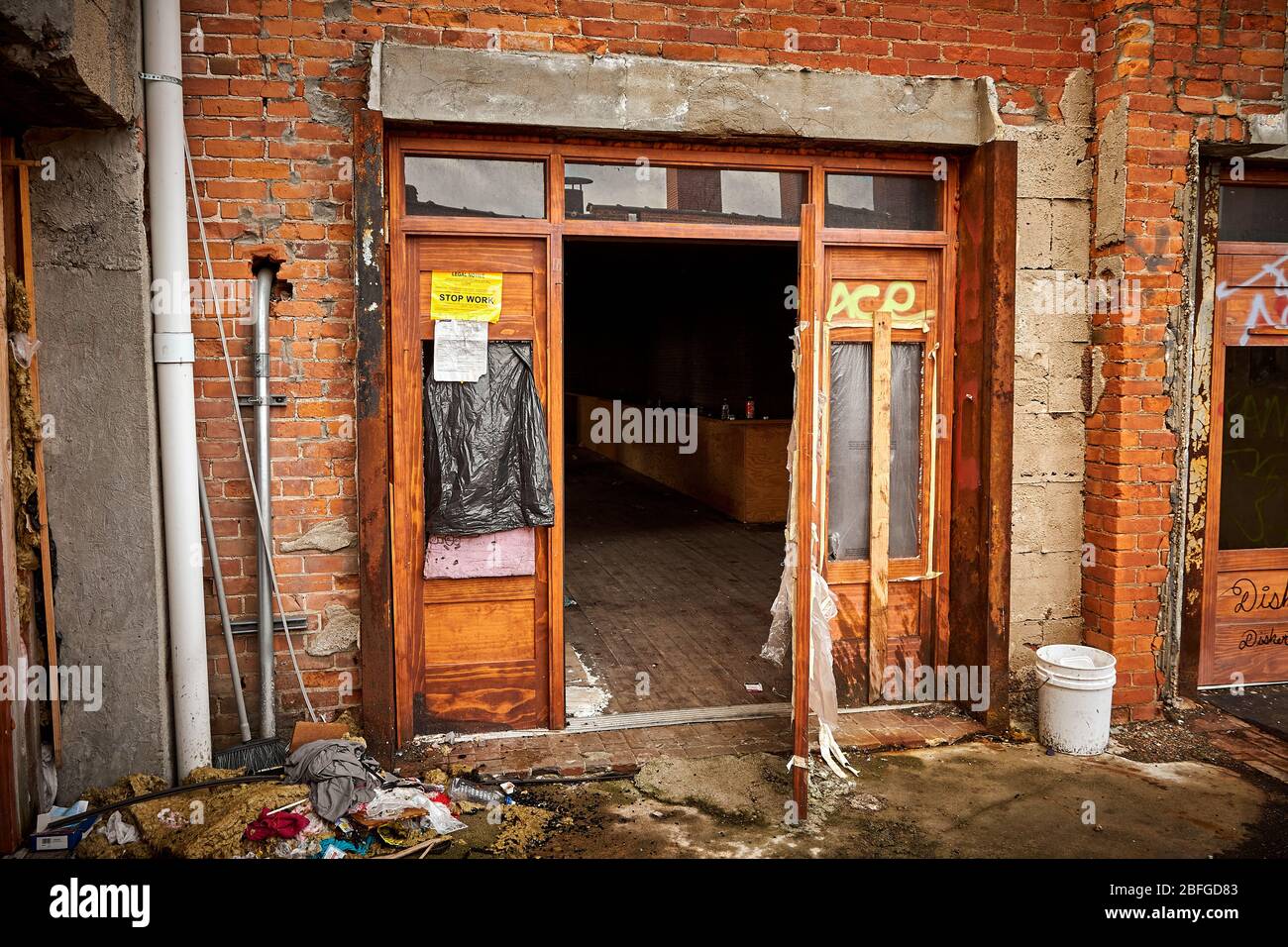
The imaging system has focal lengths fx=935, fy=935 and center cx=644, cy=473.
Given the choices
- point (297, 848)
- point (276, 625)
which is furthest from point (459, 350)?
point (297, 848)

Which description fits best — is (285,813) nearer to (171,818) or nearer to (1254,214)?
(171,818)

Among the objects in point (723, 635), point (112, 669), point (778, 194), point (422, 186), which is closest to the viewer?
point (112, 669)

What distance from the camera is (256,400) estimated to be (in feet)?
13.6

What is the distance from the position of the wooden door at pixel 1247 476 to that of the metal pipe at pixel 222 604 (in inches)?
197

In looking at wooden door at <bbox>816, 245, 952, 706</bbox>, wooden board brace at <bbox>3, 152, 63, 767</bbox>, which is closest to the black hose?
wooden board brace at <bbox>3, 152, 63, 767</bbox>

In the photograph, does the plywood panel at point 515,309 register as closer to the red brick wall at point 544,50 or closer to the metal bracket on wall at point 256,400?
the red brick wall at point 544,50

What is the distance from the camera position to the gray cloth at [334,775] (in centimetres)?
371

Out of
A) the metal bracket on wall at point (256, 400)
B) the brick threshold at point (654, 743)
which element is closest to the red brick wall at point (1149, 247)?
the brick threshold at point (654, 743)

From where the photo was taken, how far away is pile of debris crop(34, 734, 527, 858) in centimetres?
354

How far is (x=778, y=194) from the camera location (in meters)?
4.73

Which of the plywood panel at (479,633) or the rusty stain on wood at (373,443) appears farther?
the plywood panel at (479,633)

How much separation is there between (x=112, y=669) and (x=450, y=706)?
58.3 inches

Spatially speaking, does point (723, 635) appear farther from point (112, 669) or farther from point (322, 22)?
point (322, 22)
